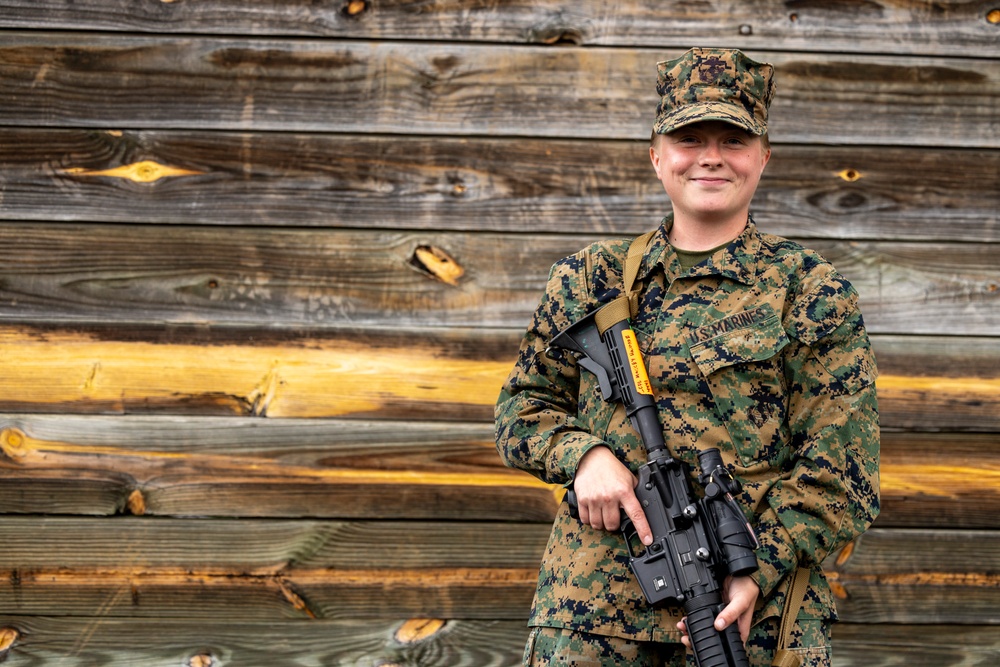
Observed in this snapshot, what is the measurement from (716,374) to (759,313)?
0.16 m

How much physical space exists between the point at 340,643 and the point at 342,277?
115 centimetres

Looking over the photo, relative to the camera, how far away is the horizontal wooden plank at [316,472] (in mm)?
3111

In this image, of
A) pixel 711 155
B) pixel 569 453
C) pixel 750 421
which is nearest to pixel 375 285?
pixel 569 453

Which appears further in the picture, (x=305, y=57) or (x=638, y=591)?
(x=305, y=57)

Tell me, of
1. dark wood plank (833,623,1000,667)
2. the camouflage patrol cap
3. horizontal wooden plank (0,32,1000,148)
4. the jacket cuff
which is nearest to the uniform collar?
the camouflage patrol cap

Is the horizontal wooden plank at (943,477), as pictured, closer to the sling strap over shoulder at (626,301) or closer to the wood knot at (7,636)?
the sling strap over shoulder at (626,301)

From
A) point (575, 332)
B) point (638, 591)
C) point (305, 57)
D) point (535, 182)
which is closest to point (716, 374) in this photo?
point (575, 332)

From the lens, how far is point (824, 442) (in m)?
2.05

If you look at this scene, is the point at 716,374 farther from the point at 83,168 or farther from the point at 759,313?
the point at 83,168

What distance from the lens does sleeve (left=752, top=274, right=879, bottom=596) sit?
6.64ft

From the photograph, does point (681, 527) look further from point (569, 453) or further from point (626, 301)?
point (626, 301)

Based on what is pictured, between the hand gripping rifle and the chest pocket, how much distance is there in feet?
0.37

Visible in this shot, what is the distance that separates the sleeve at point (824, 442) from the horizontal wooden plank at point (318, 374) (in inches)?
44.2

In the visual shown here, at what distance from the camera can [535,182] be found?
10.4ft
